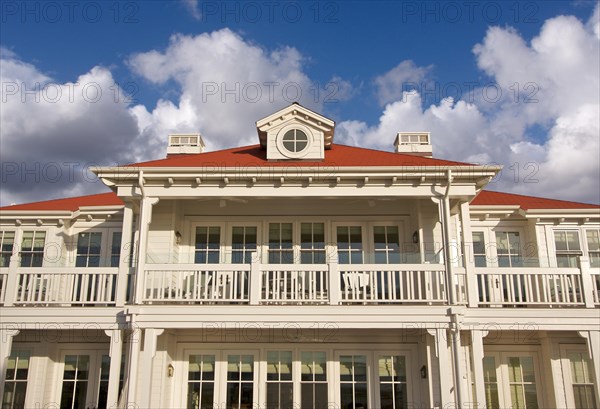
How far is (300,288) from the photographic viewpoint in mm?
12680

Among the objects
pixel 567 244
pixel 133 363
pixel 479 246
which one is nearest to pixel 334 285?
pixel 133 363

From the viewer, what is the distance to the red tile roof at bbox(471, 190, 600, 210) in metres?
14.9

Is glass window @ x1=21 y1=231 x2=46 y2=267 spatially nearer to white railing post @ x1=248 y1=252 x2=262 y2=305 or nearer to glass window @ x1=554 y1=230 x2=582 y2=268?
white railing post @ x1=248 y1=252 x2=262 y2=305

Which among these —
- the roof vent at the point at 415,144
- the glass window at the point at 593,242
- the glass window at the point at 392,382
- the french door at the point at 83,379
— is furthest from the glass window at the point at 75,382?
the glass window at the point at 593,242

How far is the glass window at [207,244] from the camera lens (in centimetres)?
1420

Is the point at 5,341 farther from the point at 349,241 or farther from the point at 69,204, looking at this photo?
the point at 349,241

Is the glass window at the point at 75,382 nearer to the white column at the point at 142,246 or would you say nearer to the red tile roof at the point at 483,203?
the white column at the point at 142,246

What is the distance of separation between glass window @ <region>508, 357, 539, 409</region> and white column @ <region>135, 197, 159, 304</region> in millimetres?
9153

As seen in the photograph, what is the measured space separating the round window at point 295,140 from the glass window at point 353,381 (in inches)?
210

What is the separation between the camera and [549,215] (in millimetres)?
14492

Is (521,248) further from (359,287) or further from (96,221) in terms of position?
(96,221)

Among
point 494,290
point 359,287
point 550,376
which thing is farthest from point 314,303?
point 550,376

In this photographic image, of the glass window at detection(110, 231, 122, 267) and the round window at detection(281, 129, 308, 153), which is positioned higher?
the round window at detection(281, 129, 308, 153)

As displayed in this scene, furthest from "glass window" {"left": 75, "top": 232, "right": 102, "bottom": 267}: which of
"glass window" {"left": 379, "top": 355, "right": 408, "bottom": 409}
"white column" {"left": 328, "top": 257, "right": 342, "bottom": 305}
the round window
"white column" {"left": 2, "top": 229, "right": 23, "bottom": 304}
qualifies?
"glass window" {"left": 379, "top": 355, "right": 408, "bottom": 409}
